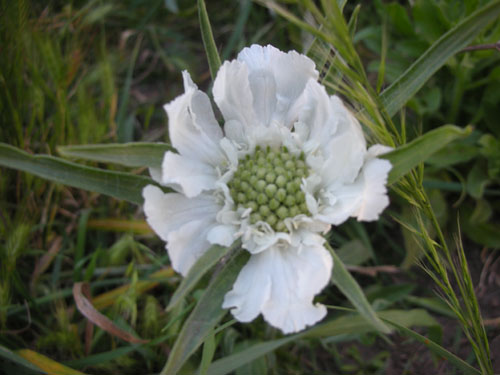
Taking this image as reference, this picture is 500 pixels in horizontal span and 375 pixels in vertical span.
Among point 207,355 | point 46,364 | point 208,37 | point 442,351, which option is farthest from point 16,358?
point 442,351

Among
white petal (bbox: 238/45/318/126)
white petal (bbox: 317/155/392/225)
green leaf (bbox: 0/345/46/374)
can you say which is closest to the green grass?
green leaf (bbox: 0/345/46/374)

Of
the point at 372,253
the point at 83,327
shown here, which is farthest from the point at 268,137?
the point at 83,327

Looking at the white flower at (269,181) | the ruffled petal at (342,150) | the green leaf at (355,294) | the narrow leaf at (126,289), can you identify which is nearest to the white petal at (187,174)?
the white flower at (269,181)

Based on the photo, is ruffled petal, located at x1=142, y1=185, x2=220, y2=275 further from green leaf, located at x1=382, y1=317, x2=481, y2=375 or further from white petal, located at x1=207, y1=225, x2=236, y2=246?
green leaf, located at x1=382, y1=317, x2=481, y2=375

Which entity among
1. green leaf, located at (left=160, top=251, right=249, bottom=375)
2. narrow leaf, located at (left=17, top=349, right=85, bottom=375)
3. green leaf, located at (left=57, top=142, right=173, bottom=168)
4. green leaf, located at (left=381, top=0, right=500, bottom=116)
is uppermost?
green leaf, located at (left=381, top=0, right=500, bottom=116)

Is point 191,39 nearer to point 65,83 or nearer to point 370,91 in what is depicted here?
point 65,83
